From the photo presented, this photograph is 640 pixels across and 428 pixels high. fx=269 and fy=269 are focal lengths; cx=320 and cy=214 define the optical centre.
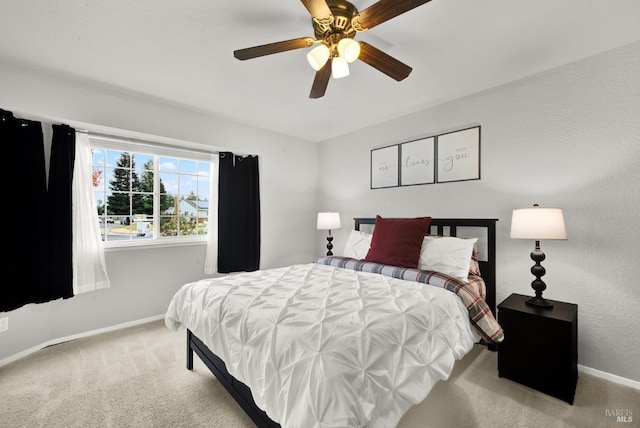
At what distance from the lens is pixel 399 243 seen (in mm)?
2543

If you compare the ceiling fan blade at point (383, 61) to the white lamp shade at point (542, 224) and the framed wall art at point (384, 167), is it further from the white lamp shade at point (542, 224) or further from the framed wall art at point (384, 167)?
the framed wall art at point (384, 167)

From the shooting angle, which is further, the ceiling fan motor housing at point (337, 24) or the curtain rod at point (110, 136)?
the curtain rod at point (110, 136)

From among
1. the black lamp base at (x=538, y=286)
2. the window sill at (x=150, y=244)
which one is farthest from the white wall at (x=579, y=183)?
the window sill at (x=150, y=244)

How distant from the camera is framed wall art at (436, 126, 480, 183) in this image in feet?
8.91

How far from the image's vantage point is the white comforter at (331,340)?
39.8 inches

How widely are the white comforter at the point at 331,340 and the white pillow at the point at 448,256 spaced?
41 centimetres

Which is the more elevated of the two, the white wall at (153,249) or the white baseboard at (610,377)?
the white wall at (153,249)

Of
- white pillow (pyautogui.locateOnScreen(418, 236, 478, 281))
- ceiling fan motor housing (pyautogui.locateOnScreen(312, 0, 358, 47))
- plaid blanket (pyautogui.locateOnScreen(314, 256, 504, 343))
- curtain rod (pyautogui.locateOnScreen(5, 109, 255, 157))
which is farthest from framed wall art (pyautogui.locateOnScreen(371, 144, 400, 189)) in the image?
ceiling fan motor housing (pyautogui.locateOnScreen(312, 0, 358, 47))

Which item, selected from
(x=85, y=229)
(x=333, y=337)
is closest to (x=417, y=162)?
(x=333, y=337)

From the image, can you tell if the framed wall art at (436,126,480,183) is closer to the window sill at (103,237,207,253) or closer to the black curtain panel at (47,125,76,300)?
the window sill at (103,237,207,253)

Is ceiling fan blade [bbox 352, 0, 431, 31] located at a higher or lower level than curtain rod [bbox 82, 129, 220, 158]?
higher

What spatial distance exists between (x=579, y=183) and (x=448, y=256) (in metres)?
1.15

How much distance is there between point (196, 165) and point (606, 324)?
433 cm

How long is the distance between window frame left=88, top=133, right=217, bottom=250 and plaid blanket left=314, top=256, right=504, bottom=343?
2.24 metres
